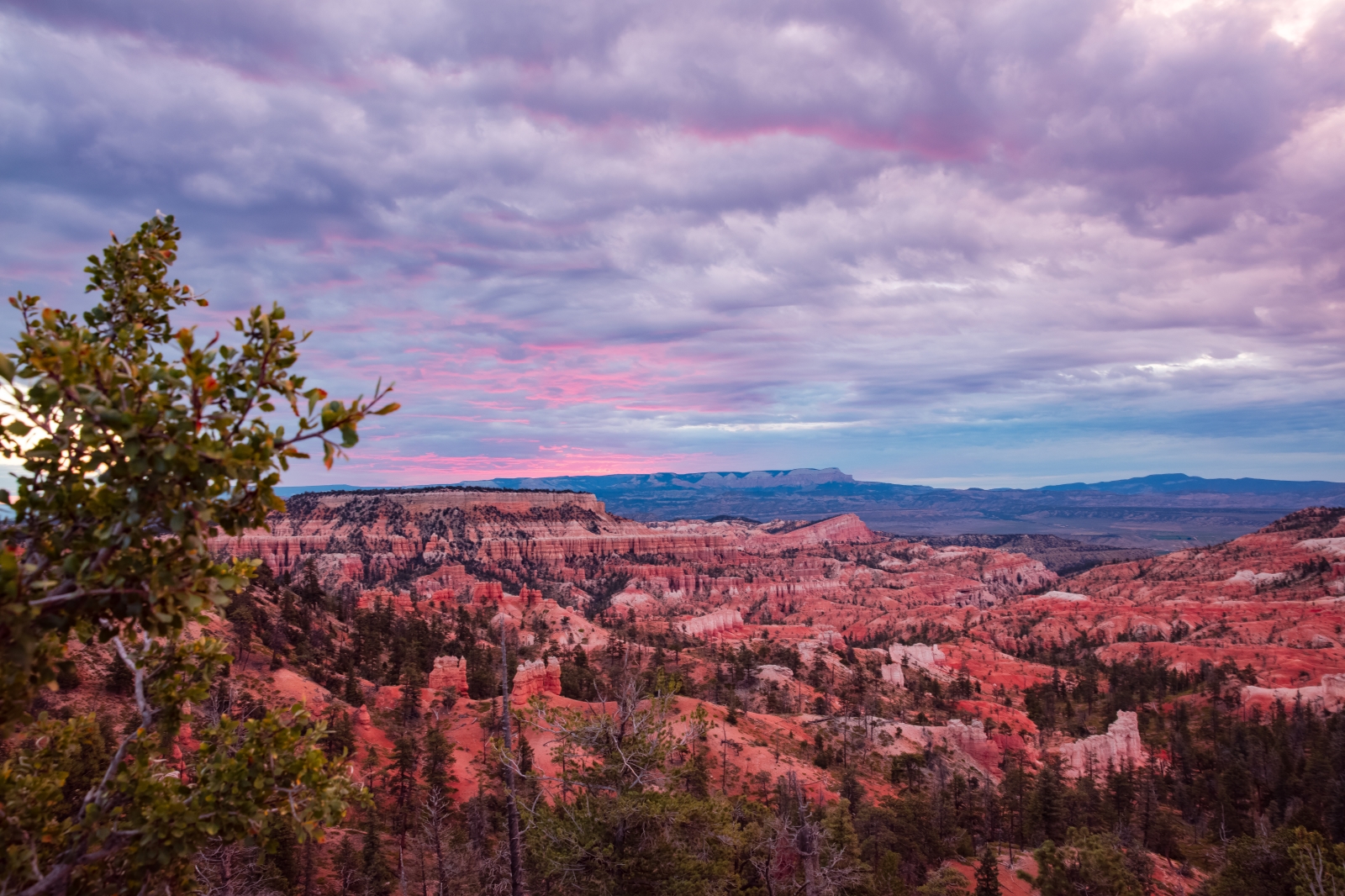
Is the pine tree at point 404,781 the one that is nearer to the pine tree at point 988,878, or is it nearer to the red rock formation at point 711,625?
the pine tree at point 988,878

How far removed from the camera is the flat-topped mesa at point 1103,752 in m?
59.3

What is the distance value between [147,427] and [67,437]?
0.61 metres

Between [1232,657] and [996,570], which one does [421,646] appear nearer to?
[1232,657]

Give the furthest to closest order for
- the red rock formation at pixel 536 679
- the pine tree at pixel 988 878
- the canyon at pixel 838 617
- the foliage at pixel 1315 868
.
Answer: the canyon at pixel 838 617
the red rock formation at pixel 536 679
the pine tree at pixel 988 878
the foliage at pixel 1315 868

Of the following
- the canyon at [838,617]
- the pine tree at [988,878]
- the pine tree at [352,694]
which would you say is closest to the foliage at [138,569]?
the canyon at [838,617]

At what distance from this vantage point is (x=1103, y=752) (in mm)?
60188

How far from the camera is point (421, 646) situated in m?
58.7

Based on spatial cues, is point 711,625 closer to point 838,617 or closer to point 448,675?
point 838,617

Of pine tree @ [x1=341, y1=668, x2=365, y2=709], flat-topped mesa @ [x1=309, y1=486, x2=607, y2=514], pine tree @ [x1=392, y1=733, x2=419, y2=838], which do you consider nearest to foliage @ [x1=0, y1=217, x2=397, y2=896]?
pine tree @ [x1=392, y1=733, x2=419, y2=838]

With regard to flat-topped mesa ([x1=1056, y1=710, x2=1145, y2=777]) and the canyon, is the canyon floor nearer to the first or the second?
flat-topped mesa ([x1=1056, y1=710, x2=1145, y2=777])

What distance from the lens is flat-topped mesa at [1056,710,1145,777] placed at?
59.3m

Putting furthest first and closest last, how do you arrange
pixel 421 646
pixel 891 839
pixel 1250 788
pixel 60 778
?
→ pixel 421 646 < pixel 1250 788 < pixel 891 839 < pixel 60 778

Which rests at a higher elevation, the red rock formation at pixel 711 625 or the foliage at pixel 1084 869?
the foliage at pixel 1084 869

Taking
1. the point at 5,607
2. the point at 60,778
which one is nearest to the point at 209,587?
Result: the point at 5,607
